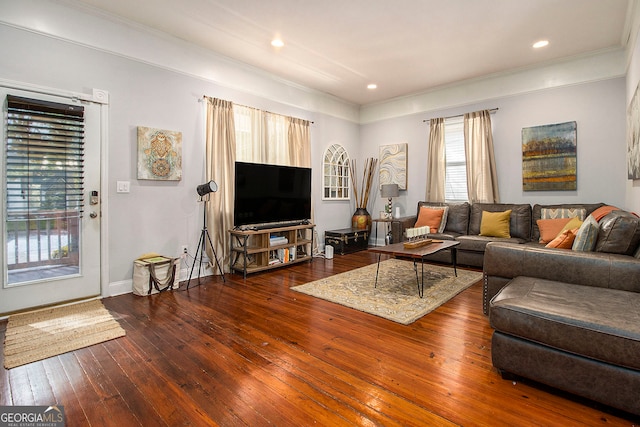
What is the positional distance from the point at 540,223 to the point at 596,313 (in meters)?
3.12

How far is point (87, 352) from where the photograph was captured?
2.15m

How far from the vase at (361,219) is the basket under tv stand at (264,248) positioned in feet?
4.95

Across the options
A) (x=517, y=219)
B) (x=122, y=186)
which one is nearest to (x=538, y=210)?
(x=517, y=219)

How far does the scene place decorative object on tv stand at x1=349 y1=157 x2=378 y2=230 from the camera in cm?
627

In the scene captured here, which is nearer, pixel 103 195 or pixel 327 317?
pixel 327 317

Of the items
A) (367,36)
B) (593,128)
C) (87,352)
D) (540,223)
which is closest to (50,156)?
(87,352)

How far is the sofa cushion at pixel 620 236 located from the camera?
225 cm

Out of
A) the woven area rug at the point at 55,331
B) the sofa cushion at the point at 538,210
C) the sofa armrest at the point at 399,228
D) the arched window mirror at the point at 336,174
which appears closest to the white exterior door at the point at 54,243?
the woven area rug at the point at 55,331

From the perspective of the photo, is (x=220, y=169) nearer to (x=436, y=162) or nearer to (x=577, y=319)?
(x=436, y=162)

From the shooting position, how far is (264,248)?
430 cm

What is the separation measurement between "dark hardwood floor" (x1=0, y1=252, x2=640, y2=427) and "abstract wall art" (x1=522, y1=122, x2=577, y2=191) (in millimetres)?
2858

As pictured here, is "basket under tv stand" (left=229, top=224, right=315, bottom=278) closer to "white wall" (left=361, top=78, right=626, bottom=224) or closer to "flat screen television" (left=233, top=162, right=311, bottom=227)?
"flat screen television" (left=233, top=162, right=311, bottom=227)

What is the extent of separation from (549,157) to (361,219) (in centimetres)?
313

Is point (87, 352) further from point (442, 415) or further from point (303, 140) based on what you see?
point (303, 140)
